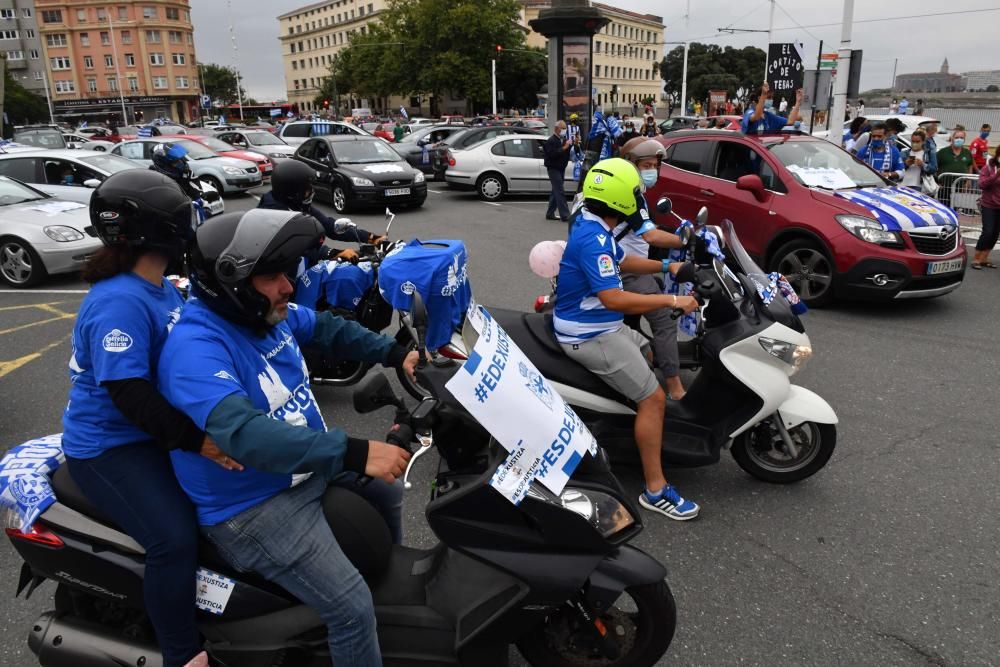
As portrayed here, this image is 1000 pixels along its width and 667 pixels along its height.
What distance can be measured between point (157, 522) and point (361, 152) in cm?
1343

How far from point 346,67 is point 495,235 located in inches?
3308

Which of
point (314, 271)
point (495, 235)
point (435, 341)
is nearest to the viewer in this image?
point (435, 341)

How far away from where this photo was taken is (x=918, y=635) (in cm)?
282

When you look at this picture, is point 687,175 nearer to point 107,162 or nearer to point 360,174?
point 360,174

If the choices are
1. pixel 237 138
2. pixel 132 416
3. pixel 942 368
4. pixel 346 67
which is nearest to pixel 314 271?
pixel 132 416

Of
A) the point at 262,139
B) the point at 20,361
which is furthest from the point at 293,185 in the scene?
the point at 262,139

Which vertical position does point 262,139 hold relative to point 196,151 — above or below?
above

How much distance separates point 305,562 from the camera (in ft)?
6.80

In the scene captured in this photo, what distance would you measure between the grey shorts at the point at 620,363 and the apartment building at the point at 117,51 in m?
110

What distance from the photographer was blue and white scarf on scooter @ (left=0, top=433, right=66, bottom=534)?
7.55 feet

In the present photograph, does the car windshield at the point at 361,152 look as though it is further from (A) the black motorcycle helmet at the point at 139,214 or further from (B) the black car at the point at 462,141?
(A) the black motorcycle helmet at the point at 139,214

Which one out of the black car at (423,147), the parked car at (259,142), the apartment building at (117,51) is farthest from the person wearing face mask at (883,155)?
the apartment building at (117,51)

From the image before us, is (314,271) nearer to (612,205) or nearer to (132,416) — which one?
(612,205)

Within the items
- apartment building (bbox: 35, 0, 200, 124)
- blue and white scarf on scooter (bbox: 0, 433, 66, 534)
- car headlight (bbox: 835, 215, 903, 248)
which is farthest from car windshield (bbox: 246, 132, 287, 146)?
apartment building (bbox: 35, 0, 200, 124)
